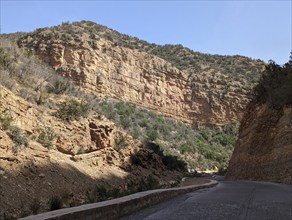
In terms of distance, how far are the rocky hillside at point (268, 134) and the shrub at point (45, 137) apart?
39.8ft

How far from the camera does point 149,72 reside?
69.7m

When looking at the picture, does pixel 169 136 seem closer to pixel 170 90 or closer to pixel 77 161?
pixel 170 90

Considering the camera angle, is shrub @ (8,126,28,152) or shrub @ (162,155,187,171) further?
shrub @ (162,155,187,171)

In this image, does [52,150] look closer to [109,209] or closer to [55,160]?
[55,160]

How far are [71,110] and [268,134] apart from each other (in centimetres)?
1414

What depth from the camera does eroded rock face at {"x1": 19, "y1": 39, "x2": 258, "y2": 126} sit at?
57312mm

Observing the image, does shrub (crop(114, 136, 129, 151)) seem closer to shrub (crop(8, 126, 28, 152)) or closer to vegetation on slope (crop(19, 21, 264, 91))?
shrub (crop(8, 126, 28, 152))

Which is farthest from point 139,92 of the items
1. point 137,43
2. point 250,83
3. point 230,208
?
point 230,208

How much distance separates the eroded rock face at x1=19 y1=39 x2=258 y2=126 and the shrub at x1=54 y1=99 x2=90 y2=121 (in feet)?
109

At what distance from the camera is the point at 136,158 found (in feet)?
93.2

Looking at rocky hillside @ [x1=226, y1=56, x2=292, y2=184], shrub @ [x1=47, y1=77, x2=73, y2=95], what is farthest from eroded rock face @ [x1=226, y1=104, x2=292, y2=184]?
shrub @ [x1=47, y1=77, x2=73, y2=95]

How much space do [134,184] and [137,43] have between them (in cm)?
6149

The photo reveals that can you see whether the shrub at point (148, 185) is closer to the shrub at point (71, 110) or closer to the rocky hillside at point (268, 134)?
the shrub at point (71, 110)

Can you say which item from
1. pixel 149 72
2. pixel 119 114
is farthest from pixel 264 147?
pixel 149 72
